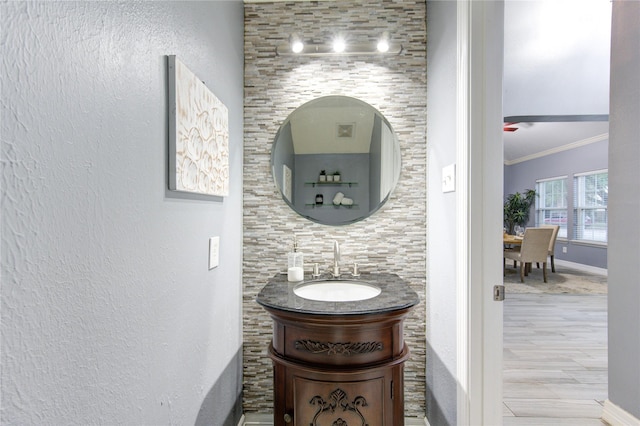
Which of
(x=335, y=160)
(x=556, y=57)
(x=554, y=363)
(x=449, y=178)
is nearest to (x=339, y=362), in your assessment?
(x=449, y=178)

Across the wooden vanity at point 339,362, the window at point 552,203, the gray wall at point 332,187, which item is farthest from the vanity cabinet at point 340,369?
the window at point 552,203

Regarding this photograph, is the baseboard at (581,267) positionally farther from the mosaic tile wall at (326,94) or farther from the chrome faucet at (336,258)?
the chrome faucet at (336,258)

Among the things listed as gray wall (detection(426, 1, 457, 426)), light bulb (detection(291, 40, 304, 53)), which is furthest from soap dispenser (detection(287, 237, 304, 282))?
light bulb (detection(291, 40, 304, 53))

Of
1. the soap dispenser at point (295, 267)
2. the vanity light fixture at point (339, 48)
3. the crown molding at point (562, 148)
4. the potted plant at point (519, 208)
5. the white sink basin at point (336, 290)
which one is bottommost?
the white sink basin at point (336, 290)

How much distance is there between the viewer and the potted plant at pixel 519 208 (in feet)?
25.9

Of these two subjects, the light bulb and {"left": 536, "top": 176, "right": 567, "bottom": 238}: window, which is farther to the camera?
{"left": 536, "top": 176, "right": 567, "bottom": 238}: window

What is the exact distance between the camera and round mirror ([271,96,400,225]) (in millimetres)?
1939

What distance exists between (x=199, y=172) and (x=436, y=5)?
59.1 inches

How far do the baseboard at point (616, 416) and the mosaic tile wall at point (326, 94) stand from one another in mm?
1089

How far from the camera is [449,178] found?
1.50m

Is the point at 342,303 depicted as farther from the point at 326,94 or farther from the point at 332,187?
the point at 326,94

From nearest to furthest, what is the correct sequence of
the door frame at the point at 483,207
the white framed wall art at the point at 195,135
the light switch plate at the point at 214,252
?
the white framed wall art at the point at 195,135
the door frame at the point at 483,207
the light switch plate at the point at 214,252

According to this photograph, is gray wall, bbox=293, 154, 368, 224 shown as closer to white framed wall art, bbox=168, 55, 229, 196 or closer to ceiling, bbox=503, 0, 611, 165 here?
white framed wall art, bbox=168, 55, 229, 196

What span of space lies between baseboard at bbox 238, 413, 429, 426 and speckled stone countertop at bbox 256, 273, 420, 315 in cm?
85
